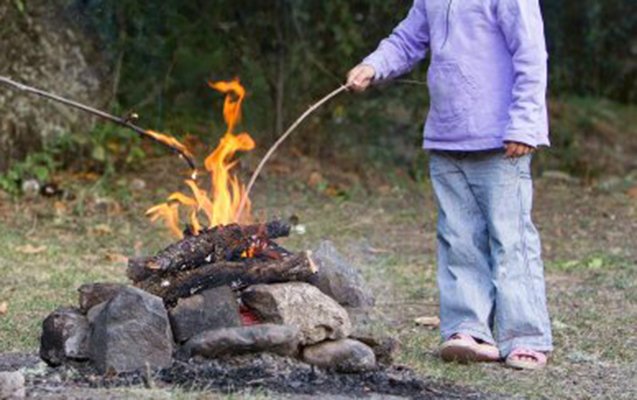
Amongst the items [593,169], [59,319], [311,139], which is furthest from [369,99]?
[59,319]

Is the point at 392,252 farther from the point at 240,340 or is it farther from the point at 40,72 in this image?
the point at 240,340

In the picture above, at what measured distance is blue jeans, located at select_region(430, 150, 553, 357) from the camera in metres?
6.78

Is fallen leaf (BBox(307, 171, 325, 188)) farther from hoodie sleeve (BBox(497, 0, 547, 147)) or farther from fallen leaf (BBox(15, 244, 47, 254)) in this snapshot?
hoodie sleeve (BBox(497, 0, 547, 147))

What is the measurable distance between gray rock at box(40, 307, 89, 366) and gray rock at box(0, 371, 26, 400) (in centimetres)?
64

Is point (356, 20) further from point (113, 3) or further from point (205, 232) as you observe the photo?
point (205, 232)

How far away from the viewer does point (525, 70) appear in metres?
6.57

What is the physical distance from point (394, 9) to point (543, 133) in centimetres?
665

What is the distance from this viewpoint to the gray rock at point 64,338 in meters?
5.99

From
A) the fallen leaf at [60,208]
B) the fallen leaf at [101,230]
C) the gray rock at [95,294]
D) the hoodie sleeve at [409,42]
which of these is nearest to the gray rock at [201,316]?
the gray rock at [95,294]

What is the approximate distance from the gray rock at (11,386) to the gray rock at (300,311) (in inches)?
46.1

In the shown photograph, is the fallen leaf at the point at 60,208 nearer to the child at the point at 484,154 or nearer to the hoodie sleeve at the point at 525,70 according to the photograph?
the child at the point at 484,154

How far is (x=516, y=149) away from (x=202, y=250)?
1.37m

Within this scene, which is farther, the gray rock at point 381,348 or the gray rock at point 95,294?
the gray rock at point 381,348

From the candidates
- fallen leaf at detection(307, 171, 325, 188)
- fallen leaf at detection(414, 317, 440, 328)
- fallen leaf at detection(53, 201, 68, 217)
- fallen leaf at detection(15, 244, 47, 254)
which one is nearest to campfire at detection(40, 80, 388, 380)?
fallen leaf at detection(414, 317, 440, 328)
